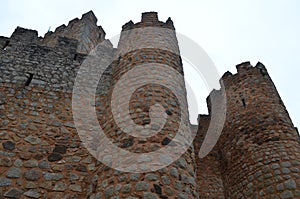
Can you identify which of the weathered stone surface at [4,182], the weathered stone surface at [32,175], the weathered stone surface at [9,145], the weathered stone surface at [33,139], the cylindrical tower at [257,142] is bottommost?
the weathered stone surface at [4,182]

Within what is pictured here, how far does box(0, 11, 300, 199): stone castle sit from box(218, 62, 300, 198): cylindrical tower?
0.03 m

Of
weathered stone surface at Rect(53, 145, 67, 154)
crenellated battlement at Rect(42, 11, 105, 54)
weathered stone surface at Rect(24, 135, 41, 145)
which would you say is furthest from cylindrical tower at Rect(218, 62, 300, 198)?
crenellated battlement at Rect(42, 11, 105, 54)

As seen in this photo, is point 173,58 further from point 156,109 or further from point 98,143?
point 98,143

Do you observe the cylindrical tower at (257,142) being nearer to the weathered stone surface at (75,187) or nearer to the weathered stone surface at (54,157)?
the weathered stone surface at (75,187)

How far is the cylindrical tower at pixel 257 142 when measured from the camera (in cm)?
632

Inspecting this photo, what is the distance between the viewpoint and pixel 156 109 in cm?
482

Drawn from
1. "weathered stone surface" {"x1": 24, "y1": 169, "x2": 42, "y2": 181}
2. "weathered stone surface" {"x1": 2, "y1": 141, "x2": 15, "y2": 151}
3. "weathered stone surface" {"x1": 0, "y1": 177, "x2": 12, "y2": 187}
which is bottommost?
"weathered stone surface" {"x1": 0, "y1": 177, "x2": 12, "y2": 187}

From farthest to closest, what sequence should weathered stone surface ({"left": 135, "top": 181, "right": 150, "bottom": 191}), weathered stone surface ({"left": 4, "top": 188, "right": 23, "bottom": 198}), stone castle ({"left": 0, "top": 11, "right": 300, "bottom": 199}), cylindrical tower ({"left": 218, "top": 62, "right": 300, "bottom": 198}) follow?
cylindrical tower ({"left": 218, "top": 62, "right": 300, "bottom": 198})
stone castle ({"left": 0, "top": 11, "right": 300, "bottom": 199})
weathered stone surface ({"left": 4, "top": 188, "right": 23, "bottom": 198})
weathered stone surface ({"left": 135, "top": 181, "right": 150, "bottom": 191})

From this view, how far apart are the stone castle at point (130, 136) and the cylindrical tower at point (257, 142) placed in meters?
0.03

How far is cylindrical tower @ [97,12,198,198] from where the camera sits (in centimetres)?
382

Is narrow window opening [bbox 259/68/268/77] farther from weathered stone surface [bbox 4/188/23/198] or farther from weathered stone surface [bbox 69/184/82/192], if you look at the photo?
weathered stone surface [bbox 4/188/23/198]

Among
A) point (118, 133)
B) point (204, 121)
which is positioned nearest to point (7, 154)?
point (118, 133)

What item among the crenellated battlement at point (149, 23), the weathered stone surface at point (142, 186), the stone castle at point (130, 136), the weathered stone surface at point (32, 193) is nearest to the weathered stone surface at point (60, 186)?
the stone castle at point (130, 136)

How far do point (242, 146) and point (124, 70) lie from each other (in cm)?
439
